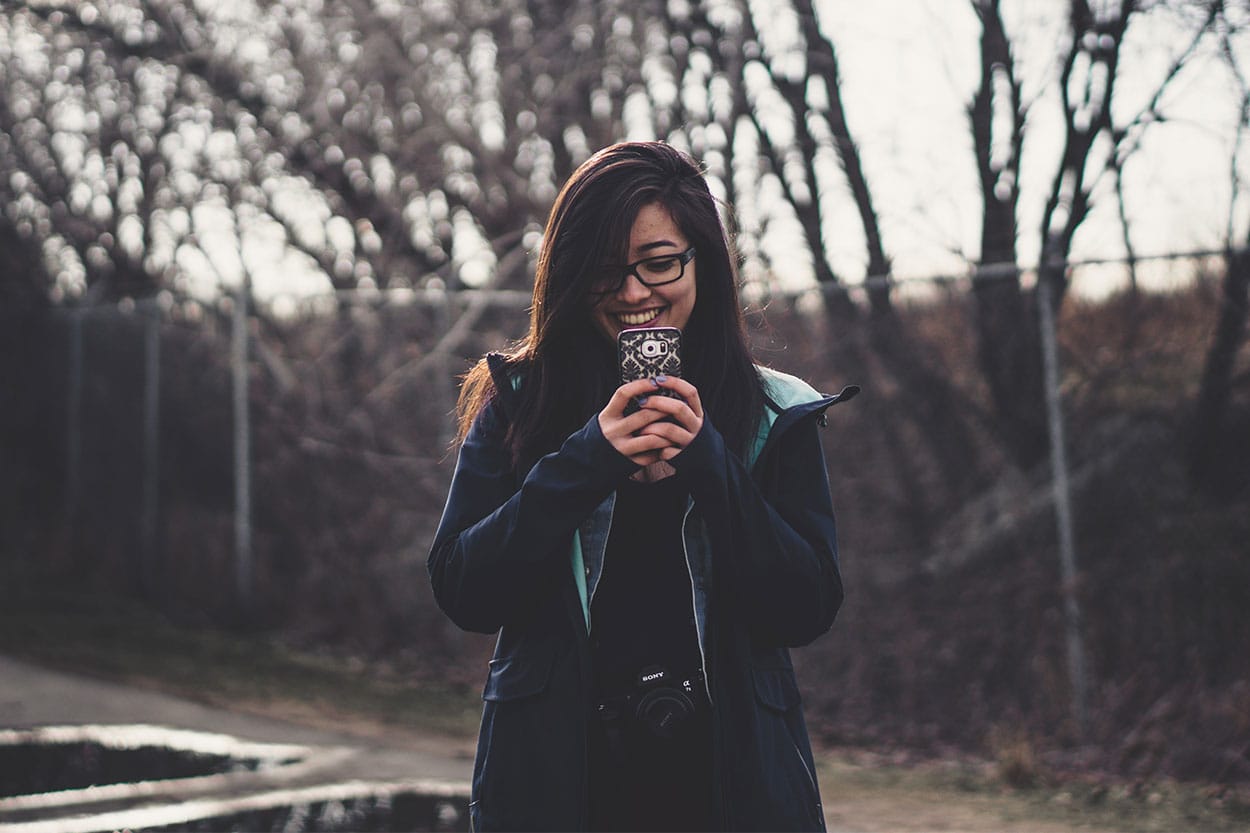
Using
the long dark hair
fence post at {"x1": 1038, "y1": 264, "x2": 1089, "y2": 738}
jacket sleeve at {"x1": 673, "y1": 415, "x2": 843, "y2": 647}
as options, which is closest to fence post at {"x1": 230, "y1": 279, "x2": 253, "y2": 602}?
fence post at {"x1": 1038, "y1": 264, "x2": 1089, "y2": 738}

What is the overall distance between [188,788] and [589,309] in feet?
13.0

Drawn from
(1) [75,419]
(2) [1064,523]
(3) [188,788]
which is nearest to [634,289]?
(3) [188,788]

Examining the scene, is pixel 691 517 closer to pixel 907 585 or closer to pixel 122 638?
pixel 907 585

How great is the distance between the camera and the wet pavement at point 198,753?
514 centimetres

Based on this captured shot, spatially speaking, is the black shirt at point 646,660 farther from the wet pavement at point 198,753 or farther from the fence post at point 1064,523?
the fence post at point 1064,523

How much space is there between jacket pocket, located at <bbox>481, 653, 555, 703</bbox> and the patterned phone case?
0.48 meters

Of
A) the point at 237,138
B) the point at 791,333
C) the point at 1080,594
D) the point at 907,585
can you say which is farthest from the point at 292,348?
the point at 1080,594

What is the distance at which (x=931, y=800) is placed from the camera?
18.4 feet

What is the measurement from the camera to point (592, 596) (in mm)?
2201

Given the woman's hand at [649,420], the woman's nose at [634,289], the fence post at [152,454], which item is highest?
the fence post at [152,454]

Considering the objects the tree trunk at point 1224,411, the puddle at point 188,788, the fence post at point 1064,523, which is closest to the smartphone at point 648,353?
the puddle at point 188,788

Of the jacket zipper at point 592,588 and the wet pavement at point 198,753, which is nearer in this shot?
the jacket zipper at point 592,588

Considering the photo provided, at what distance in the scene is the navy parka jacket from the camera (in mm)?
2090

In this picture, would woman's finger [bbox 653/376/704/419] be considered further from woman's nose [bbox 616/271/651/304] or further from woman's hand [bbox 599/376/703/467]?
woman's nose [bbox 616/271/651/304]
